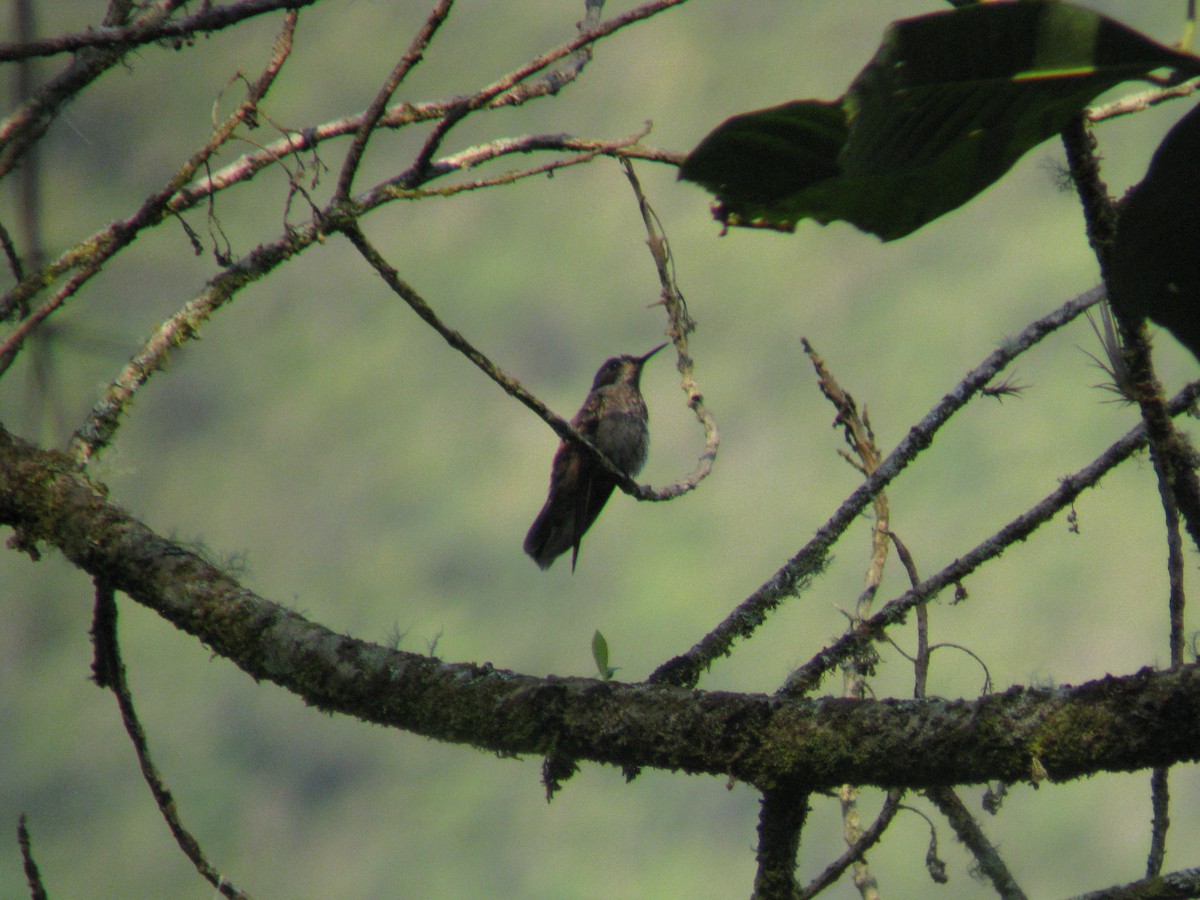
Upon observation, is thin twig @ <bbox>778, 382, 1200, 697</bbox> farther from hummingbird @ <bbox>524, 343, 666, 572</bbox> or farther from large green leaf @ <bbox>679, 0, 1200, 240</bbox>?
hummingbird @ <bbox>524, 343, 666, 572</bbox>

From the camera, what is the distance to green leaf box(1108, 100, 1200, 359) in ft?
3.10

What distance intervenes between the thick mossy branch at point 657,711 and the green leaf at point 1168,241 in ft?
1.29

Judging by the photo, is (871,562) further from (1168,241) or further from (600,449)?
(600,449)

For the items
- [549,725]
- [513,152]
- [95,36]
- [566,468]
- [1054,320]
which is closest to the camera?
[549,725]

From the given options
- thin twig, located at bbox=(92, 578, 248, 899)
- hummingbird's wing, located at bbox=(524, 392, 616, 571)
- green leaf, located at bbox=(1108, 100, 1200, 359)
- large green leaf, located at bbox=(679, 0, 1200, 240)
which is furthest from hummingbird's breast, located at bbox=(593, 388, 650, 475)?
green leaf, located at bbox=(1108, 100, 1200, 359)

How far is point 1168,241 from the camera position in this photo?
958mm

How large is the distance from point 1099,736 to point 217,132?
94.8 inches

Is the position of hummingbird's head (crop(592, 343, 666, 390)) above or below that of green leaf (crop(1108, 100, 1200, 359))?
above

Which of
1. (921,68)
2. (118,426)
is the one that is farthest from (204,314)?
(921,68)

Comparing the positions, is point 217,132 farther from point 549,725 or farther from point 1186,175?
point 1186,175

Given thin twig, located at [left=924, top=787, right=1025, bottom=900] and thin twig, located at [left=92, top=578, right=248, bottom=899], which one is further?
thin twig, located at [left=924, top=787, right=1025, bottom=900]

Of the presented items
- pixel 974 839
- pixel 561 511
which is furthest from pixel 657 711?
pixel 561 511

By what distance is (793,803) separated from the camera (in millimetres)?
1416

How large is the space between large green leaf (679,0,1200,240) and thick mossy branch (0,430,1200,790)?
1.84 feet
